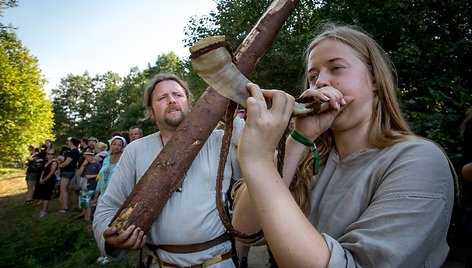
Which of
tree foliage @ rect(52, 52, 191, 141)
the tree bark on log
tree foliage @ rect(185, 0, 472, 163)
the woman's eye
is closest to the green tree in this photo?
tree foliage @ rect(52, 52, 191, 141)

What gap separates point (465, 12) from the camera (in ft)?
19.8

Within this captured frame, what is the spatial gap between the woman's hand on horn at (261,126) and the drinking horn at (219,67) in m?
0.04

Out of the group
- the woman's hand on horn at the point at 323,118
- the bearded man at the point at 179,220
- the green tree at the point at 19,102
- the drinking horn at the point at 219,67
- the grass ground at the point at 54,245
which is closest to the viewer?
the drinking horn at the point at 219,67

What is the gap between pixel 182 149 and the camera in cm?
205

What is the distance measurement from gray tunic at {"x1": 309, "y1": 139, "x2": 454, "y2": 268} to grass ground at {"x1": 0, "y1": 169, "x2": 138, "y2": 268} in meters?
4.20

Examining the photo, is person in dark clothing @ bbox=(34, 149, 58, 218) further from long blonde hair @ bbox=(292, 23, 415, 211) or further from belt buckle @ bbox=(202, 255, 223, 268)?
long blonde hair @ bbox=(292, 23, 415, 211)

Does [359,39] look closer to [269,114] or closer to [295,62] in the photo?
[269,114]

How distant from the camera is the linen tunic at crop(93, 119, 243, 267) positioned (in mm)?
2057

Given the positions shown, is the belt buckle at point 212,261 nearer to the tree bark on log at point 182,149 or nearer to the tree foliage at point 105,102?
the tree bark on log at point 182,149

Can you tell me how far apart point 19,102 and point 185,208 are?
22.4m

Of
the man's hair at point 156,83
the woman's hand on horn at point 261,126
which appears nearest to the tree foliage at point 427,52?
the man's hair at point 156,83

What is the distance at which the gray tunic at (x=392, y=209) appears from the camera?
2.78 ft

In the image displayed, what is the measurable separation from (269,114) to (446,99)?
387cm

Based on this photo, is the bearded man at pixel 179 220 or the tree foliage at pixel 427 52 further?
the tree foliage at pixel 427 52
